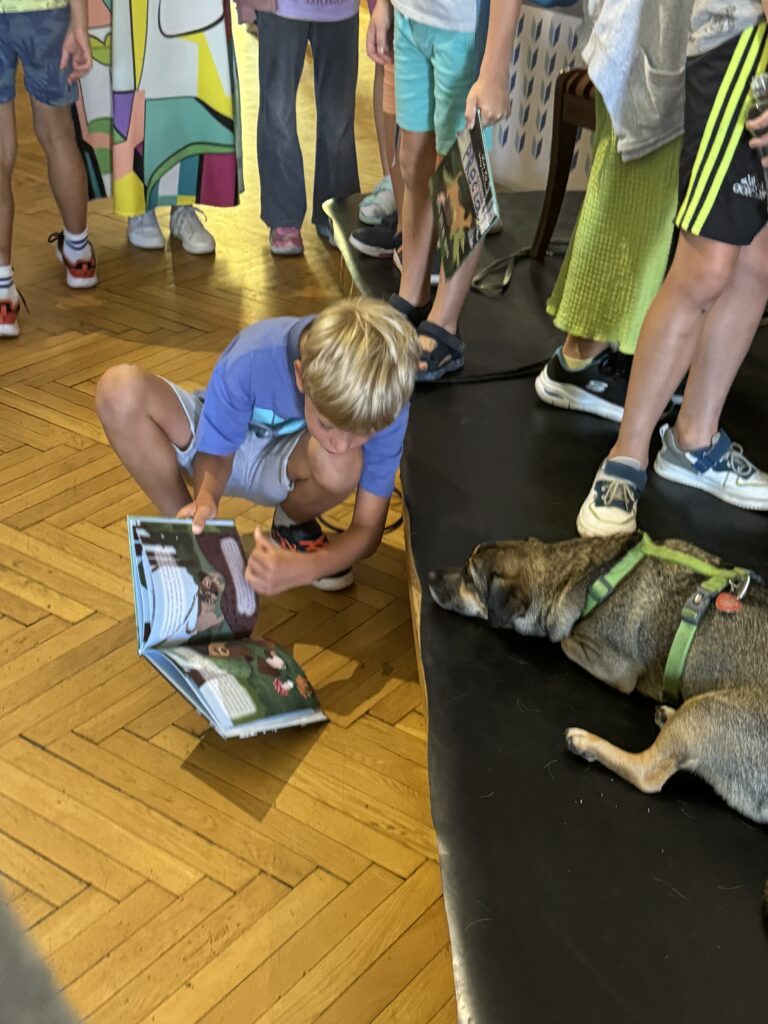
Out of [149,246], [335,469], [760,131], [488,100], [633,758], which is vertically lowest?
[149,246]

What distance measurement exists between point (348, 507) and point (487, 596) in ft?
2.20

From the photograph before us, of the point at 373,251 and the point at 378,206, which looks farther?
the point at 378,206

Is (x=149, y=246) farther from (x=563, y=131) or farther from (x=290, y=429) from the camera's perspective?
(x=290, y=429)

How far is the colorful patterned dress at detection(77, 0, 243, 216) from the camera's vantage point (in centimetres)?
319

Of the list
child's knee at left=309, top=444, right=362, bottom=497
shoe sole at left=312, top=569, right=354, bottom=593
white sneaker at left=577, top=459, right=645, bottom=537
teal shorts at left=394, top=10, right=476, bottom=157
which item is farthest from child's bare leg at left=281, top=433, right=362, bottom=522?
teal shorts at left=394, top=10, right=476, bottom=157

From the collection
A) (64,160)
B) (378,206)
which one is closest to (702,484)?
(378,206)

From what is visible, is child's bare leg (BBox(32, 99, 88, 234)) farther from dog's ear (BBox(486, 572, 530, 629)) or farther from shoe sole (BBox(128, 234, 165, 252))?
dog's ear (BBox(486, 572, 530, 629))

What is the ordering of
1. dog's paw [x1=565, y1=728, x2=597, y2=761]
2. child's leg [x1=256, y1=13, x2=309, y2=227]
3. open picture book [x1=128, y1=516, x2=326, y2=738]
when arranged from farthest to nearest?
1. child's leg [x1=256, y1=13, x2=309, y2=227]
2. open picture book [x1=128, y1=516, x2=326, y2=738]
3. dog's paw [x1=565, y1=728, x2=597, y2=761]

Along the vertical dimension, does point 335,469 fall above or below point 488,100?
below

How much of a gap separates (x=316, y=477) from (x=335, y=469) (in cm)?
7

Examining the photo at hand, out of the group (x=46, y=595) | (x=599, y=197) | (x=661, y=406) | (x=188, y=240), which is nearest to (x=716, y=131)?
(x=661, y=406)

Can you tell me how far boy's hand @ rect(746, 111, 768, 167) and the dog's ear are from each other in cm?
72

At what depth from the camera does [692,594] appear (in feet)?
5.25

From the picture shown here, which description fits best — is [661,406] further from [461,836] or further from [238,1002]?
[238,1002]
